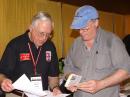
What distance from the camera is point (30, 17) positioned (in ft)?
7.71

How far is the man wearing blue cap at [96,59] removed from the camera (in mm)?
1432

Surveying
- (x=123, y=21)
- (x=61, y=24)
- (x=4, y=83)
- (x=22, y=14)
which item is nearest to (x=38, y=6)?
(x=22, y=14)

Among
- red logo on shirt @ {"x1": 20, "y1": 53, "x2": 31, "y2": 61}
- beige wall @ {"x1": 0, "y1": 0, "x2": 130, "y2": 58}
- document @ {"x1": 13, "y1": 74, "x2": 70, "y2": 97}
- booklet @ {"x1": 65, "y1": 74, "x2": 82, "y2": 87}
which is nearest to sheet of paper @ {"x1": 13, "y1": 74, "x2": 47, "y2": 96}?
document @ {"x1": 13, "y1": 74, "x2": 70, "y2": 97}

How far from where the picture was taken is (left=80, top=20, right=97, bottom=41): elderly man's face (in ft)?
4.82

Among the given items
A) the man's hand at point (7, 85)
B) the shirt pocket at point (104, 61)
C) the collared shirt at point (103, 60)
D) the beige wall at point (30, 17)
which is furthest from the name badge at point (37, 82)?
the beige wall at point (30, 17)

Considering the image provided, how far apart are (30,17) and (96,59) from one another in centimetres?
101

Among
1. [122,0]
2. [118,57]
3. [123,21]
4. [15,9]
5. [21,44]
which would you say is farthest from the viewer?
[123,21]

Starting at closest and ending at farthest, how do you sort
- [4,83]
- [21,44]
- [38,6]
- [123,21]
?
[4,83], [21,44], [38,6], [123,21]

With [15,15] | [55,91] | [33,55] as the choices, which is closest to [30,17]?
[15,15]

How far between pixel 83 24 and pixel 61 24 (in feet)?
4.20

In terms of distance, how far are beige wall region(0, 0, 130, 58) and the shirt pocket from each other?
3.10 feet

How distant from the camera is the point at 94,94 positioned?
1507 mm

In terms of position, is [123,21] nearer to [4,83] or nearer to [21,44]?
[21,44]

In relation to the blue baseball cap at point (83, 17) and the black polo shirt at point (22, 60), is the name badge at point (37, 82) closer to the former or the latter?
the black polo shirt at point (22, 60)
